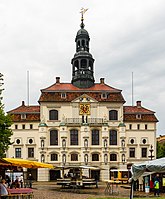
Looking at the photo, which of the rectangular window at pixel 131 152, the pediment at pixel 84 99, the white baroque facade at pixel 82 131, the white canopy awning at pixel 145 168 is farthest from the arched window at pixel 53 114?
the white canopy awning at pixel 145 168

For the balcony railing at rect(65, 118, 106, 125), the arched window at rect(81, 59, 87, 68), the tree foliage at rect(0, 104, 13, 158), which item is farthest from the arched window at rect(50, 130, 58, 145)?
the tree foliage at rect(0, 104, 13, 158)

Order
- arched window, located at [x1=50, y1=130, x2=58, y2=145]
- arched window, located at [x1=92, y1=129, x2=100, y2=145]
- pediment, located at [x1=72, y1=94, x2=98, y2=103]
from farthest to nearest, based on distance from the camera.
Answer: pediment, located at [x1=72, y1=94, x2=98, y2=103]
arched window, located at [x1=92, y1=129, x2=100, y2=145]
arched window, located at [x1=50, y1=130, x2=58, y2=145]

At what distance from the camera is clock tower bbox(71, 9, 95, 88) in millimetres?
70625

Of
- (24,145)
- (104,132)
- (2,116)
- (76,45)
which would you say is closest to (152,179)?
(2,116)

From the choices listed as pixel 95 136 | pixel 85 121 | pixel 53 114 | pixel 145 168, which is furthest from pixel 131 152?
A: pixel 145 168

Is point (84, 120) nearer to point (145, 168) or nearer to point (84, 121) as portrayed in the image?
point (84, 121)

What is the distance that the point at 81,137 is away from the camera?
66.7m

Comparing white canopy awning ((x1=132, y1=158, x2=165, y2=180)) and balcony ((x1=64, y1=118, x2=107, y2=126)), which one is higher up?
balcony ((x1=64, y1=118, x2=107, y2=126))

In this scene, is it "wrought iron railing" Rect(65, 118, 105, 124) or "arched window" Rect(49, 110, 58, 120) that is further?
"arched window" Rect(49, 110, 58, 120)

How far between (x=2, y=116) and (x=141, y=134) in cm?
3343

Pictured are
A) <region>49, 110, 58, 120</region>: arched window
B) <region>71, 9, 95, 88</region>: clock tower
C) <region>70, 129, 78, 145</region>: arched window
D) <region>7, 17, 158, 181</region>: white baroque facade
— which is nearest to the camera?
<region>7, 17, 158, 181</region>: white baroque facade

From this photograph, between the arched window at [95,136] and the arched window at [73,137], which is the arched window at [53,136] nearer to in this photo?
the arched window at [73,137]

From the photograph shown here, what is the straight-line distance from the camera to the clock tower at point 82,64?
2781 inches

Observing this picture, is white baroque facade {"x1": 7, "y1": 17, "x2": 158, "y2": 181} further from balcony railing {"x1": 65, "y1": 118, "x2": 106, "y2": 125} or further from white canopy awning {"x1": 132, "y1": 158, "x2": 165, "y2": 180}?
white canopy awning {"x1": 132, "y1": 158, "x2": 165, "y2": 180}
